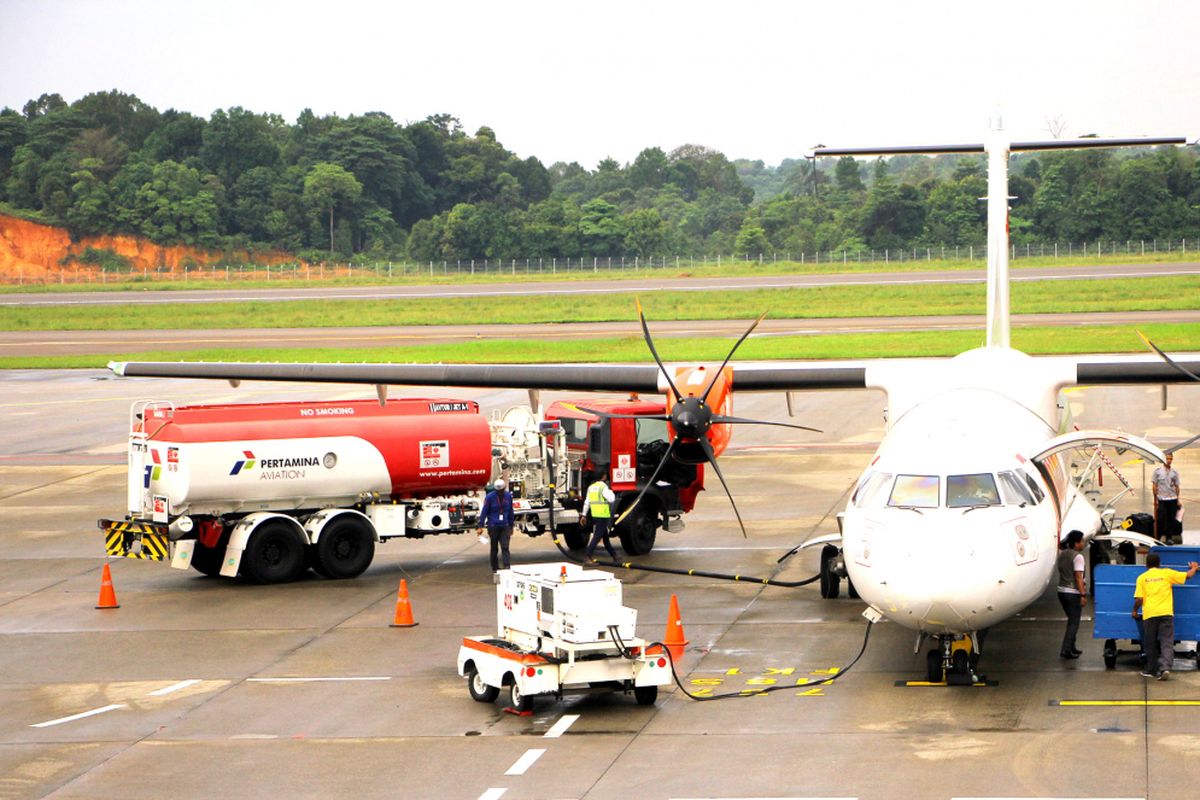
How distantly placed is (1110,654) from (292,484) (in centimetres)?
1180

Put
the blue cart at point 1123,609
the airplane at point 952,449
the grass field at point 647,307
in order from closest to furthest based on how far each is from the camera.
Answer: the airplane at point 952,449, the blue cart at point 1123,609, the grass field at point 647,307

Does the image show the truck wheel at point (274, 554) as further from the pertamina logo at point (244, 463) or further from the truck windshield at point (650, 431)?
the truck windshield at point (650, 431)

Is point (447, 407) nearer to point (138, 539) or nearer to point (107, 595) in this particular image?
point (138, 539)

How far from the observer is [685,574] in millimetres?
21734

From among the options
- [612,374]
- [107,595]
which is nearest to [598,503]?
[612,374]

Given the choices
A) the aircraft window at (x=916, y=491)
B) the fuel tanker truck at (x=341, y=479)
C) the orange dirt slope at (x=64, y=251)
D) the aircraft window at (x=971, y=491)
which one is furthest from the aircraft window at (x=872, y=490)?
the orange dirt slope at (x=64, y=251)

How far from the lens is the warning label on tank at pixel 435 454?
883 inches

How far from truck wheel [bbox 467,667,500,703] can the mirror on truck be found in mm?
8375

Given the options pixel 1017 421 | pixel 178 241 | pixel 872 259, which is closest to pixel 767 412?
pixel 1017 421

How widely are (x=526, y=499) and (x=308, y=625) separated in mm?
5442

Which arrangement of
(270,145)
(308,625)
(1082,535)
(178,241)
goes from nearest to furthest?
(1082,535)
(308,625)
(178,241)
(270,145)

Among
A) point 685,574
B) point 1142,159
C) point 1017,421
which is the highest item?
point 1142,159

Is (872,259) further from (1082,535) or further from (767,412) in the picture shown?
(1082,535)

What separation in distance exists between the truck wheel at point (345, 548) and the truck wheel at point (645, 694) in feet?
27.3
